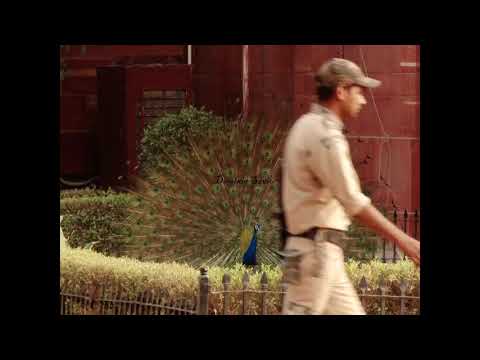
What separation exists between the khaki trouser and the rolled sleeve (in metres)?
0.23

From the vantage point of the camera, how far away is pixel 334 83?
17.9 ft

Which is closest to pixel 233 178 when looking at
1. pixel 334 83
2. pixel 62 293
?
pixel 62 293

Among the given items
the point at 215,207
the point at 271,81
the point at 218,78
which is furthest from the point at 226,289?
the point at 218,78

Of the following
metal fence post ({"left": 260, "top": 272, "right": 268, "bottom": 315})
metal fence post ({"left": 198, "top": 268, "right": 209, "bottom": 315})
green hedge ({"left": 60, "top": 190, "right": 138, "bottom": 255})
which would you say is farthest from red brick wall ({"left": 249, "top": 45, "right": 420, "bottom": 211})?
metal fence post ({"left": 198, "top": 268, "right": 209, "bottom": 315})

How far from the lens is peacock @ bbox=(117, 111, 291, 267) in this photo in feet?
39.4

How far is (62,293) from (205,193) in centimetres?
298

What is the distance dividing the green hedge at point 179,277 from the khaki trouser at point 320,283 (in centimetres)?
357

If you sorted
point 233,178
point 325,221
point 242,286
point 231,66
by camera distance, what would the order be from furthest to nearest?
1. point 231,66
2. point 233,178
3. point 242,286
4. point 325,221

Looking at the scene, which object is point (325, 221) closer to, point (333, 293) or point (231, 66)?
point (333, 293)

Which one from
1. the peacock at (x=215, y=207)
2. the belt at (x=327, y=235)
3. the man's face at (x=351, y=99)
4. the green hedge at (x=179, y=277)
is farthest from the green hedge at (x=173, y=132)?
the belt at (x=327, y=235)

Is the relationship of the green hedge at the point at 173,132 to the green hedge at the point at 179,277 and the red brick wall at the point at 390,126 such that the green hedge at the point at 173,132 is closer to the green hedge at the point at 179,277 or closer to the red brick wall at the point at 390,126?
the red brick wall at the point at 390,126

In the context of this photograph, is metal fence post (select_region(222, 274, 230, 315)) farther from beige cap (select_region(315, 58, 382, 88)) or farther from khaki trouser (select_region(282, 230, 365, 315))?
beige cap (select_region(315, 58, 382, 88))

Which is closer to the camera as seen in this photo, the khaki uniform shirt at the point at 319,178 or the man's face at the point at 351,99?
the khaki uniform shirt at the point at 319,178

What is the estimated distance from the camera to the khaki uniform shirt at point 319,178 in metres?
5.26
